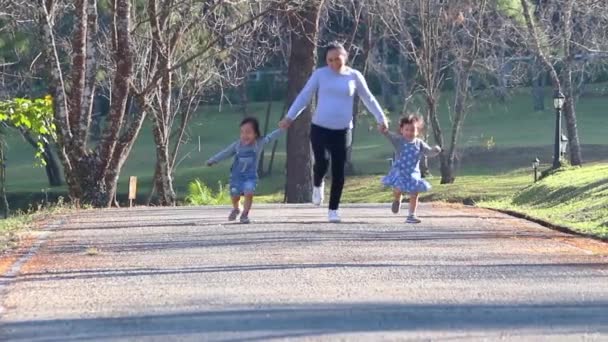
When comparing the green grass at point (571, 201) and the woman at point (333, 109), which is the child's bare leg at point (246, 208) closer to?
the woman at point (333, 109)

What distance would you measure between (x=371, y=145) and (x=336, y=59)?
41715mm

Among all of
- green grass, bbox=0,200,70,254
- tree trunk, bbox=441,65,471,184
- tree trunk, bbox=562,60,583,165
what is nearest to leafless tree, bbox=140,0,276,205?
green grass, bbox=0,200,70,254

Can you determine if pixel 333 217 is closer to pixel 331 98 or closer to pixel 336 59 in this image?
pixel 331 98

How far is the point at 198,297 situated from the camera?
25.7ft

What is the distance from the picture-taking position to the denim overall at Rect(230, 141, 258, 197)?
13398 millimetres

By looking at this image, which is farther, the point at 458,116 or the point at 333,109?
the point at 458,116

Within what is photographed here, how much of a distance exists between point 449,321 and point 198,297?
5.36 ft

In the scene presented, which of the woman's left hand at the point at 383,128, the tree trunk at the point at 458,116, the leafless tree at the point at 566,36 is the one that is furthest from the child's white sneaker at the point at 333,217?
the tree trunk at the point at 458,116

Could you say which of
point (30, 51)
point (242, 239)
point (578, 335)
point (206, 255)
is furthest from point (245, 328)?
point (30, 51)

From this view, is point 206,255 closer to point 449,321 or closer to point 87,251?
point 87,251

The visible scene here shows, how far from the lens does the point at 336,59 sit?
1280 centimetres

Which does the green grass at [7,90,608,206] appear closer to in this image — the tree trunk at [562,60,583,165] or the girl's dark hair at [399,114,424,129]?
the tree trunk at [562,60,583,165]

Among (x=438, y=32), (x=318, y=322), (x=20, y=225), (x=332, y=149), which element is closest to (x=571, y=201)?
(x=332, y=149)

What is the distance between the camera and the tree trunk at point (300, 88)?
2461 centimetres
